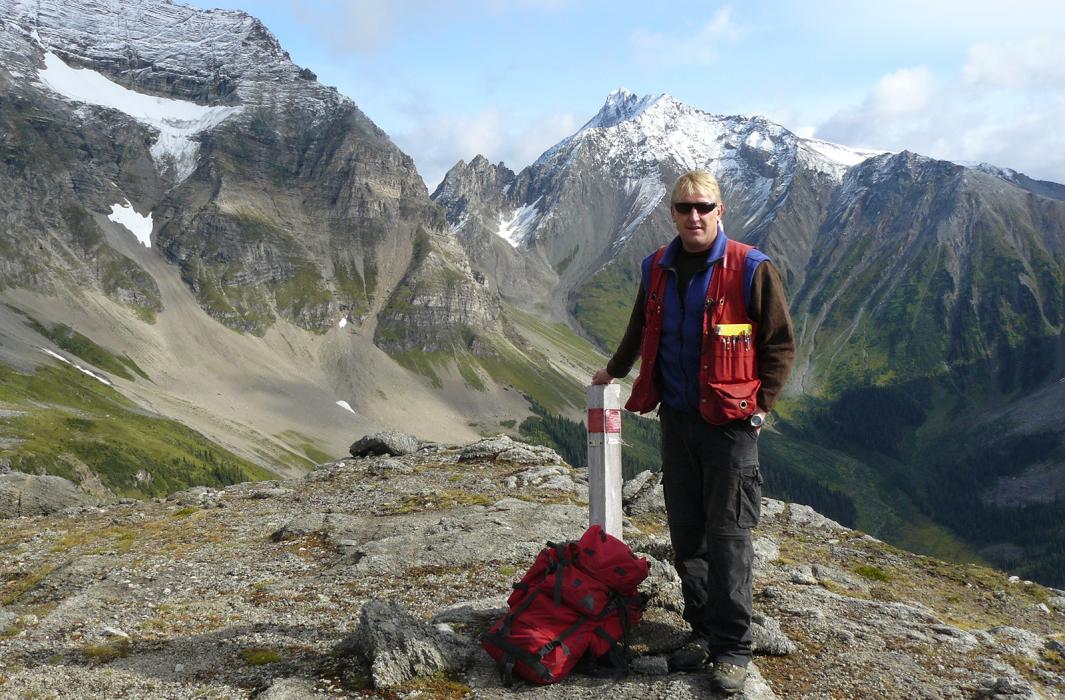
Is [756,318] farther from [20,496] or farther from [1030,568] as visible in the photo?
[1030,568]

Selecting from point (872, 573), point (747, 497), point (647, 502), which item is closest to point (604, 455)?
point (747, 497)

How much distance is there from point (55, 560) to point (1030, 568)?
239300mm

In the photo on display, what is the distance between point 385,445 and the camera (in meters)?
36.7

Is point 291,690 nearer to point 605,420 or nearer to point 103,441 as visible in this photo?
point 605,420

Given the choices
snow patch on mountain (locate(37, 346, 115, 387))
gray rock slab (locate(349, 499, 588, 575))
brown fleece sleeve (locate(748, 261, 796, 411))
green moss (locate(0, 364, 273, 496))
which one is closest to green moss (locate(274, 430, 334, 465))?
green moss (locate(0, 364, 273, 496))

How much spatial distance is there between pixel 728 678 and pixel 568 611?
6.57 feet

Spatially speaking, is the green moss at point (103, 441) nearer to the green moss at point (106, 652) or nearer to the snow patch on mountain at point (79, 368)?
the snow patch on mountain at point (79, 368)

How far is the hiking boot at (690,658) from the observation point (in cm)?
887

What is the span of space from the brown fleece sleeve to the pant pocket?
0.79m

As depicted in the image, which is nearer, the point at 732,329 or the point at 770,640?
the point at 732,329

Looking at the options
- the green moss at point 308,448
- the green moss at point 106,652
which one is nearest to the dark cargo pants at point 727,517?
the green moss at point 106,652

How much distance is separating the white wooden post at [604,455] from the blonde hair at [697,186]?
10.7 feet

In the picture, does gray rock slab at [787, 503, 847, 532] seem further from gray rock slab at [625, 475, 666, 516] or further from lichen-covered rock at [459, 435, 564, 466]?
lichen-covered rock at [459, 435, 564, 466]

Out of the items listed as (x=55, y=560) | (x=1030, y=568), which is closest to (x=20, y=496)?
(x=55, y=560)
